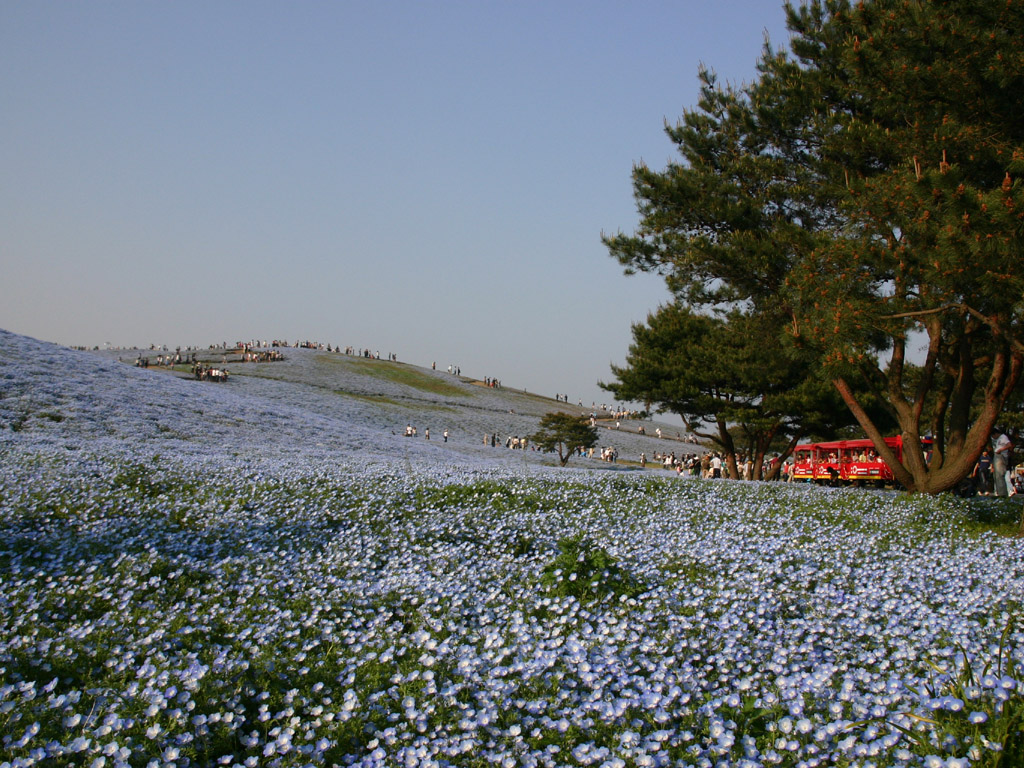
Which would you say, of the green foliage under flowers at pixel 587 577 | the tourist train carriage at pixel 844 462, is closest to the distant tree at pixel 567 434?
the tourist train carriage at pixel 844 462

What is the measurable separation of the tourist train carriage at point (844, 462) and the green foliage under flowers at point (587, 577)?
25551 millimetres

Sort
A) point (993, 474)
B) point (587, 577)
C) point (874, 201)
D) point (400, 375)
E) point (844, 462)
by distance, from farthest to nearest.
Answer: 1. point (400, 375)
2. point (844, 462)
3. point (993, 474)
4. point (874, 201)
5. point (587, 577)

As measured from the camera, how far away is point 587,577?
662 centimetres

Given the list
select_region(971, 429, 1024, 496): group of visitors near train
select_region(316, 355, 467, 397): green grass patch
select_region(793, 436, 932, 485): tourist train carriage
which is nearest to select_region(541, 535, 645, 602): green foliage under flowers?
select_region(971, 429, 1024, 496): group of visitors near train

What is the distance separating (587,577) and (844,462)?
29.7 metres

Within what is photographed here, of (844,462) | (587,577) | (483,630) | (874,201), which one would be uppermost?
(874,201)

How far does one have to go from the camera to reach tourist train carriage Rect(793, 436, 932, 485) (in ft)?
101

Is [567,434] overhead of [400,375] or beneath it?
beneath

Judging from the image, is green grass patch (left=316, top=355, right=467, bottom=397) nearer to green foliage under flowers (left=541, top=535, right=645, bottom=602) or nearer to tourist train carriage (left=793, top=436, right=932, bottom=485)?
tourist train carriage (left=793, top=436, right=932, bottom=485)

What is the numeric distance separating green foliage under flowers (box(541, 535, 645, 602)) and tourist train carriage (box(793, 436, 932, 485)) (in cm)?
2555

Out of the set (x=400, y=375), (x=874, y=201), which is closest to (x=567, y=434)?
(x=874, y=201)

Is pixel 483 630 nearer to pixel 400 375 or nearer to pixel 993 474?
pixel 993 474

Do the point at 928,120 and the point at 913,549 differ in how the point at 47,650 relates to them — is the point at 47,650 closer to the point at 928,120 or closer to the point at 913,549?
the point at 913,549

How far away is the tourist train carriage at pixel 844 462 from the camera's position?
30.7 metres
